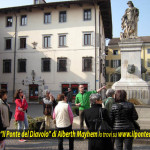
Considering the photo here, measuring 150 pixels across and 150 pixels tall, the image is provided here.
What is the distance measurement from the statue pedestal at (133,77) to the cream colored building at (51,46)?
43.2ft

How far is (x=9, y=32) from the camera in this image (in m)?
30.9

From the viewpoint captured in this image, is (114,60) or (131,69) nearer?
(131,69)

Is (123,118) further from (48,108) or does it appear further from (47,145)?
(48,108)

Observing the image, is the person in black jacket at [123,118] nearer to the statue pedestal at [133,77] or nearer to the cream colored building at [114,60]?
the statue pedestal at [133,77]

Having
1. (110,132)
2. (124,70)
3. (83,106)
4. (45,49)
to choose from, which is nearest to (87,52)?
(45,49)

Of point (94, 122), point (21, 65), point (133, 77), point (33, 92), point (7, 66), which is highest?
point (21, 65)

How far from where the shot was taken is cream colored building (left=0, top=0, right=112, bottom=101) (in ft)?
91.4

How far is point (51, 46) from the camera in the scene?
95.8ft

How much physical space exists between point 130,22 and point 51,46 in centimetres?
1627

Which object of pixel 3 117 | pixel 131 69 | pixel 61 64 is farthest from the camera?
pixel 61 64

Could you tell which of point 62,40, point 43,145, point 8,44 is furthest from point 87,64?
point 43,145

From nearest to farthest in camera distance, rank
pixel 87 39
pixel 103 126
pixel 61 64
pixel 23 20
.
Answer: pixel 103 126
pixel 87 39
pixel 61 64
pixel 23 20

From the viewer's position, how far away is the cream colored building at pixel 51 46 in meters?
27.8

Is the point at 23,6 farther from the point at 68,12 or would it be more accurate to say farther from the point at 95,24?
the point at 95,24
